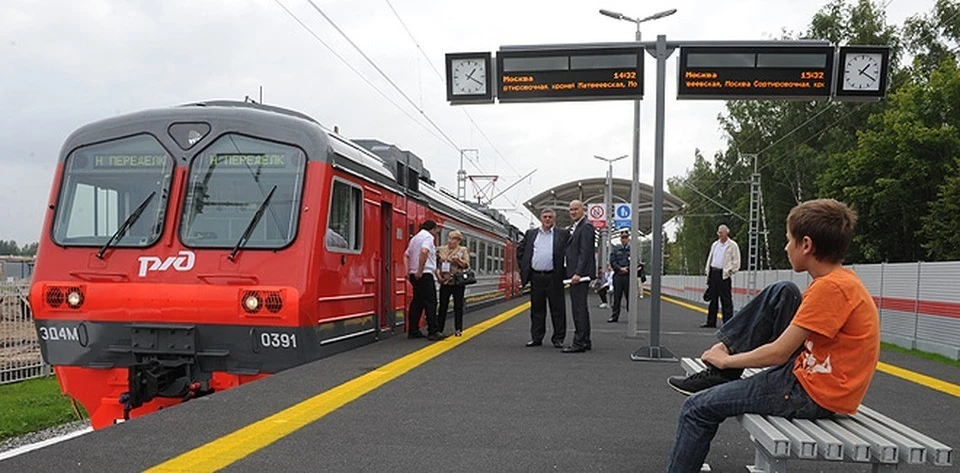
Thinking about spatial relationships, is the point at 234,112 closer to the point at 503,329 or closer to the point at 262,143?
the point at 262,143

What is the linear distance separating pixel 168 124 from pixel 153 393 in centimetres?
247

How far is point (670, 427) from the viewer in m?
5.09

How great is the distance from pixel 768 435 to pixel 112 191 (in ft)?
20.7

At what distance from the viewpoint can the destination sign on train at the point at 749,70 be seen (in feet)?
29.7

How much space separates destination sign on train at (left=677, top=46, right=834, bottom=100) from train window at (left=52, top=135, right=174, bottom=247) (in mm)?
5853

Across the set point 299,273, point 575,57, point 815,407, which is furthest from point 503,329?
point 815,407

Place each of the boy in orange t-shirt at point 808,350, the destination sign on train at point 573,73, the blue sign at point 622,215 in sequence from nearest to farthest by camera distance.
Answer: the boy in orange t-shirt at point 808,350
the destination sign on train at point 573,73
the blue sign at point 622,215

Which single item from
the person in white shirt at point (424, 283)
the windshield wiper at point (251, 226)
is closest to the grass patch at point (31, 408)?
the person in white shirt at point (424, 283)

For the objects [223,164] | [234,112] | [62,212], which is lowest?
[62,212]

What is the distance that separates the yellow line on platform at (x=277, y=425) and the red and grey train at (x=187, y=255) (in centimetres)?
72

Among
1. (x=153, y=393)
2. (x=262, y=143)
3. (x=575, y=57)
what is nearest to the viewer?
(x=153, y=393)

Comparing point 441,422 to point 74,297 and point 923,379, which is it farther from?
point 923,379

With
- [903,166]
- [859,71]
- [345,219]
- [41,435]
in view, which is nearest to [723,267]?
[859,71]

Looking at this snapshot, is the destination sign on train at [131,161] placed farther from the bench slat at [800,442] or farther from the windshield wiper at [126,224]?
the bench slat at [800,442]
